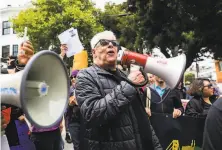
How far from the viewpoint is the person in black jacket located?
230 centimetres

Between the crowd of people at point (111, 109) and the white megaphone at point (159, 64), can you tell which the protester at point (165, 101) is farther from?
the crowd of people at point (111, 109)

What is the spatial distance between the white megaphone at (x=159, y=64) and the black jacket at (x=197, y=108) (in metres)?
2.06

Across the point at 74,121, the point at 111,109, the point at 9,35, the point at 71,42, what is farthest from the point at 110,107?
the point at 9,35

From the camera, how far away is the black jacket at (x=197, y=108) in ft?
16.0

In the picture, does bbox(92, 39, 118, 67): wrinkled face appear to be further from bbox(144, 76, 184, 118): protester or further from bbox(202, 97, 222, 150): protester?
bbox(144, 76, 184, 118): protester

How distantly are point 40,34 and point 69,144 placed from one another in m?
22.1

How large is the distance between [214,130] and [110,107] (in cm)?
62

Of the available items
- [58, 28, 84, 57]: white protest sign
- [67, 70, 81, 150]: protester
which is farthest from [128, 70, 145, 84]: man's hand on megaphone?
[58, 28, 84, 57]: white protest sign

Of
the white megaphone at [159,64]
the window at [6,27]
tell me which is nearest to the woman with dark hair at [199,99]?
the white megaphone at [159,64]

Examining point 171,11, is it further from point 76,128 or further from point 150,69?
point 150,69

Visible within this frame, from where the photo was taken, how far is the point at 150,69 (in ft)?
9.43

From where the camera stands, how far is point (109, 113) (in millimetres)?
2271

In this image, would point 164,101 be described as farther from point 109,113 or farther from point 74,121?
point 109,113

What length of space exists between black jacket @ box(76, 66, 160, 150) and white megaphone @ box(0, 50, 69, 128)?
422 millimetres
